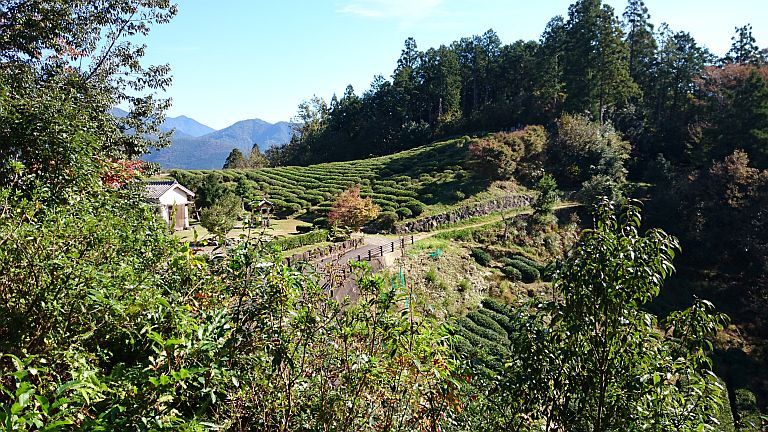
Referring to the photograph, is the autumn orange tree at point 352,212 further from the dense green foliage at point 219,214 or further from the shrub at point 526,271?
the shrub at point 526,271

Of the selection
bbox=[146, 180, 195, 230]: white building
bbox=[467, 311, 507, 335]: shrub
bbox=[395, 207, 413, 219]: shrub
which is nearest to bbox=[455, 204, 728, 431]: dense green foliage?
bbox=[467, 311, 507, 335]: shrub

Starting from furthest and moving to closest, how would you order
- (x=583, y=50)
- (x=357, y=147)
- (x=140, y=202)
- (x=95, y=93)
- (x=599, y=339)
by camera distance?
1. (x=357, y=147)
2. (x=583, y=50)
3. (x=95, y=93)
4. (x=140, y=202)
5. (x=599, y=339)

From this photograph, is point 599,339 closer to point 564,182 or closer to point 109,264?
point 109,264

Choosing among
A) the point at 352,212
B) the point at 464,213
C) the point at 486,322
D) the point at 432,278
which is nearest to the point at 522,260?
the point at 464,213

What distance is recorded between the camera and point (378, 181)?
4016 centimetres

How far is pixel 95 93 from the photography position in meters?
11.2

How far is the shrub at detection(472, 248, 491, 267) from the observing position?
24453 millimetres

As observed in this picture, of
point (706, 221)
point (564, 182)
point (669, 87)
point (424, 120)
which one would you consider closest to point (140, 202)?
point (706, 221)

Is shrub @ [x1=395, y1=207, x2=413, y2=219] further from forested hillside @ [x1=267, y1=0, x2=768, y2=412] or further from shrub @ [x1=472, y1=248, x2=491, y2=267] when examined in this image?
forested hillside @ [x1=267, y1=0, x2=768, y2=412]

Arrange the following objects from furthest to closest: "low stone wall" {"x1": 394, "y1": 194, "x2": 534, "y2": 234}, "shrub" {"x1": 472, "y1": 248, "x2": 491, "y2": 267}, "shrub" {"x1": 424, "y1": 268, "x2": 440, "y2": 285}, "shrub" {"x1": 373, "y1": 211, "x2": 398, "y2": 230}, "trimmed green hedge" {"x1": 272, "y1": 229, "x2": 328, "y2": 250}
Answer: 1. "shrub" {"x1": 373, "y1": 211, "x2": 398, "y2": 230}
2. "low stone wall" {"x1": 394, "y1": 194, "x2": 534, "y2": 234}
3. "shrub" {"x1": 472, "y1": 248, "x2": 491, "y2": 267}
4. "trimmed green hedge" {"x1": 272, "y1": 229, "x2": 328, "y2": 250}
5. "shrub" {"x1": 424, "y1": 268, "x2": 440, "y2": 285}

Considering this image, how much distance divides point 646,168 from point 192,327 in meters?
40.8

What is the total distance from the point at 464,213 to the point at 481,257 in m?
5.82

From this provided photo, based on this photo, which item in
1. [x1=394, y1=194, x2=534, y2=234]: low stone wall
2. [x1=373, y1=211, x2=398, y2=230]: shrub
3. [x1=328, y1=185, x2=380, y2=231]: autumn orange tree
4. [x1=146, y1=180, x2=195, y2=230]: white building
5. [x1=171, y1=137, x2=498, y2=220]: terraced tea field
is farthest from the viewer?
[x1=171, y1=137, x2=498, y2=220]: terraced tea field

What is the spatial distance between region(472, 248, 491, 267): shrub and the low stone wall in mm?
4128
